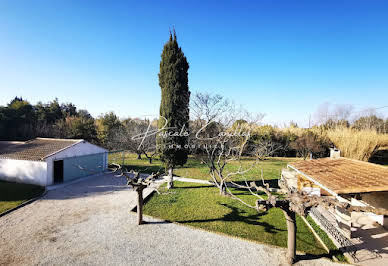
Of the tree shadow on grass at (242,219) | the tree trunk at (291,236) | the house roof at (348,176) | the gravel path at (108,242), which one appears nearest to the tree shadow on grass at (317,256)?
the gravel path at (108,242)

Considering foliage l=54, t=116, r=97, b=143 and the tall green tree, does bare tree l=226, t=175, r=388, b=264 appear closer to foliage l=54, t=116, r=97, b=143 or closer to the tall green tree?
the tall green tree

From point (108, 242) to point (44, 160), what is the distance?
8524mm

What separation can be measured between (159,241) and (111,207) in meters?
3.90

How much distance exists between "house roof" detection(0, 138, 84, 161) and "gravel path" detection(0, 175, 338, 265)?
453 centimetres

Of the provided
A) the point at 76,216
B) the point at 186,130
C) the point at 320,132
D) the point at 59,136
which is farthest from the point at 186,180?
the point at 59,136

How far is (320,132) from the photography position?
77.0ft

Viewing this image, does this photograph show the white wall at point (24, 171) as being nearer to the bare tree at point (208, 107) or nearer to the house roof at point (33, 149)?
the house roof at point (33, 149)

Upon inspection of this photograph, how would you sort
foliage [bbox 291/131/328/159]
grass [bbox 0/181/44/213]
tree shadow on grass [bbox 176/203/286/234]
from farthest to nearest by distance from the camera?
foliage [bbox 291/131/328/159], grass [bbox 0/181/44/213], tree shadow on grass [bbox 176/203/286/234]

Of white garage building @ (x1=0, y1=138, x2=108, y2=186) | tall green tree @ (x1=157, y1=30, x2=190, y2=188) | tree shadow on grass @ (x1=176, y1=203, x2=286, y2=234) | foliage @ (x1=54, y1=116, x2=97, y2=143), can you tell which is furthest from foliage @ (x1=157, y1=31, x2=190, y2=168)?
foliage @ (x1=54, y1=116, x2=97, y2=143)

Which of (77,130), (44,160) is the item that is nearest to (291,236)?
(44,160)

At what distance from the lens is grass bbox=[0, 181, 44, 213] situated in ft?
29.4

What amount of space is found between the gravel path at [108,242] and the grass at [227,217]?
45 centimetres

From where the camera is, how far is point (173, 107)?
1137 centimetres

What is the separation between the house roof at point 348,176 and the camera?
5812 millimetres
